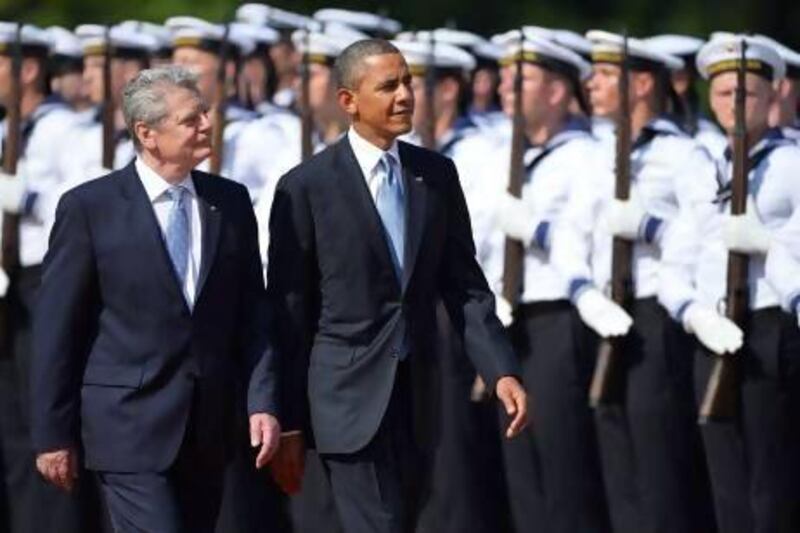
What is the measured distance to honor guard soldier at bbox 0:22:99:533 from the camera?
15.6 m

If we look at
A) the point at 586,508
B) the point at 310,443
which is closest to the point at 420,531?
the point at 586,508

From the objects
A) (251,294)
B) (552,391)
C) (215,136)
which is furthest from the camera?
(215,136)

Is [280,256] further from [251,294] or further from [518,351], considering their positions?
[518,351]

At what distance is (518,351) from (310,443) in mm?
3448

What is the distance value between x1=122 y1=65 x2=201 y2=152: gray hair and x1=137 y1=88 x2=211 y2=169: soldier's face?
20 mm

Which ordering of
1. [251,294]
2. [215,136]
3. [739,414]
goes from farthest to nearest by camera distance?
[215,136] < [739,414] < [251,294]

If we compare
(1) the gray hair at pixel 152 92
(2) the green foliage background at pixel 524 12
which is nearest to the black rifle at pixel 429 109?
(1) the gray hair at pixel 152 92

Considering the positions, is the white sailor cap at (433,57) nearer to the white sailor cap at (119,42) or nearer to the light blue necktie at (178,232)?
the white sailor cap at (119,42)

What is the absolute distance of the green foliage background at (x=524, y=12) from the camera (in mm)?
25172

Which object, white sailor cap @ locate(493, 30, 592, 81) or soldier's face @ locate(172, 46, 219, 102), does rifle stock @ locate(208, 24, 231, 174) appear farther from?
white sailor cap @ locate(493, 30, 592, 81)

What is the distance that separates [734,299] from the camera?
13867 millimetres

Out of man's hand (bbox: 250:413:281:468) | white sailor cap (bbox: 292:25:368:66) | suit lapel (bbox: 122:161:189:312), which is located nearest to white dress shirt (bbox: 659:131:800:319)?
white sailor cap (bbox: 292:25:368:66)

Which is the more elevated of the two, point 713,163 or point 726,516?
point 713,163

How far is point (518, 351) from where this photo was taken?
14891 millimetres
